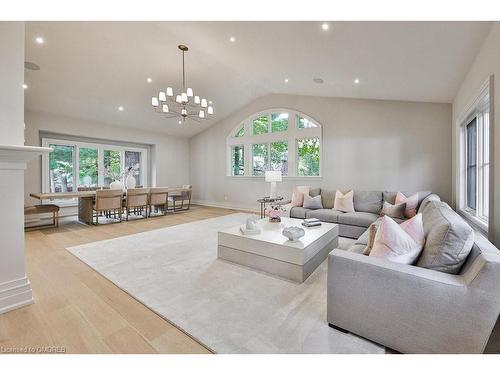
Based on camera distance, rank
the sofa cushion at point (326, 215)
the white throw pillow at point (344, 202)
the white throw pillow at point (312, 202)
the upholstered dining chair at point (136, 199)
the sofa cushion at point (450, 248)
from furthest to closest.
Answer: the upholstered dining chair at point (136, 199) → the white throw pillow at point (312, 202) → the white throw pillow at point (344, 202) → the sofa cushion at point (326, 215) → the sofa cushion at point (450, 248)

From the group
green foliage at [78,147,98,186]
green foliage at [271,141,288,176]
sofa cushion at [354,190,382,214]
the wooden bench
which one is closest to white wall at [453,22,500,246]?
sofa cushion at [354,190,382,214]

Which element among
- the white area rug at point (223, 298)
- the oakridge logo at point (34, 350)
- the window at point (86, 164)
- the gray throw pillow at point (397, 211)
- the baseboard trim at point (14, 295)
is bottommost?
the oakridge logo at point (34, 350)

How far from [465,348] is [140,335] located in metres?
1.95

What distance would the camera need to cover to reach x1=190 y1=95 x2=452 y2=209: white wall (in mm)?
4566

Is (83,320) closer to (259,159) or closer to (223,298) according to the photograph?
(223,298)

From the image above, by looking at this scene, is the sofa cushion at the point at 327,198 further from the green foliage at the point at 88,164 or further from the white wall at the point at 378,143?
the green foliage at the point at 88,164

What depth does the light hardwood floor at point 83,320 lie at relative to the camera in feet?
5.02

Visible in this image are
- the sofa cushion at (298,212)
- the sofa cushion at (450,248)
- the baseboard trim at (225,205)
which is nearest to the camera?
the sofa cushion at (450,248)

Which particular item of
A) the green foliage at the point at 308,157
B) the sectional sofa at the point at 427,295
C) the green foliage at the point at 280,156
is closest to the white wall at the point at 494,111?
the sectional sofa at the point at 427,295

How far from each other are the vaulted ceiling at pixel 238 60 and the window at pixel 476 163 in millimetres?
565

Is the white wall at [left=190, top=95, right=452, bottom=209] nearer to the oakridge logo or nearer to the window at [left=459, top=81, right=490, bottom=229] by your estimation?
the window at [left=459, top=81, right=490, bottom=229]

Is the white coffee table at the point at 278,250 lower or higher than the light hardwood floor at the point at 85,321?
higher

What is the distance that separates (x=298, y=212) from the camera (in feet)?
15.5

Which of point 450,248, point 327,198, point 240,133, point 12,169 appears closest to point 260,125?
point 240,133
